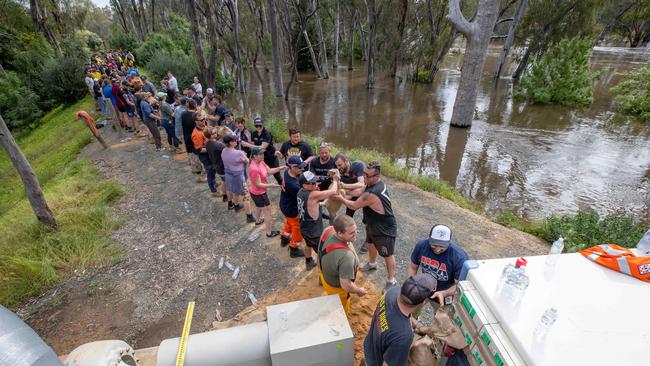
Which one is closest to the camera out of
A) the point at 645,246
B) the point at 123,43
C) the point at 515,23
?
the point at 645,246

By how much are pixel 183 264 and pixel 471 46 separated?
14569 millimetres

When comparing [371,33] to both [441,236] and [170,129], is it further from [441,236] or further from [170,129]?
[441,236]

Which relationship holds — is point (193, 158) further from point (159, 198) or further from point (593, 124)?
point (593, 124)

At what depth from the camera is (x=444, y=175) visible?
34.6 feet

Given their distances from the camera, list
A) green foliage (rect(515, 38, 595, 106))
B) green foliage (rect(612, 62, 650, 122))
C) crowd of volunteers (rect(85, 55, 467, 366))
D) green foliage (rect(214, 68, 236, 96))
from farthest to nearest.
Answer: green foliage (rect(214, 68, 236, 96)) → green foliage (rect(515, 38, 595, 106)) → green foliage (rect(612, 62, 650, 122)) → crowd of volunteers (rect(85, 55, 467, 366))

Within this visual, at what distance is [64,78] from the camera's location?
714 inches

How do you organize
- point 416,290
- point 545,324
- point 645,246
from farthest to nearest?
point 645,246 < point 416,290 < point 545,324

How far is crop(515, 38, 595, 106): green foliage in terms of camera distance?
1680 centimetres

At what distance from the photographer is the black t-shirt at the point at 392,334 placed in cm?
226

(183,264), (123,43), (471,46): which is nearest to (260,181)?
(183,264)

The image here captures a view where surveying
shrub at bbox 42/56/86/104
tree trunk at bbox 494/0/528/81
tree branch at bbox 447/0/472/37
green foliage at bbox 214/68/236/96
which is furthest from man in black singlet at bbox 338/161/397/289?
tree trunk at bbox 494/0/528/81

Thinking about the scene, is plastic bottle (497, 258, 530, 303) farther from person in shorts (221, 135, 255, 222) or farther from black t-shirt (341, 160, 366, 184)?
person in shorts (221, 135, 255, 222)

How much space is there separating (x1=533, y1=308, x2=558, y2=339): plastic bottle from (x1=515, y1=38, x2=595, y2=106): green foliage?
2013 cm

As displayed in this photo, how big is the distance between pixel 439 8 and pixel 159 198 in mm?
25371
